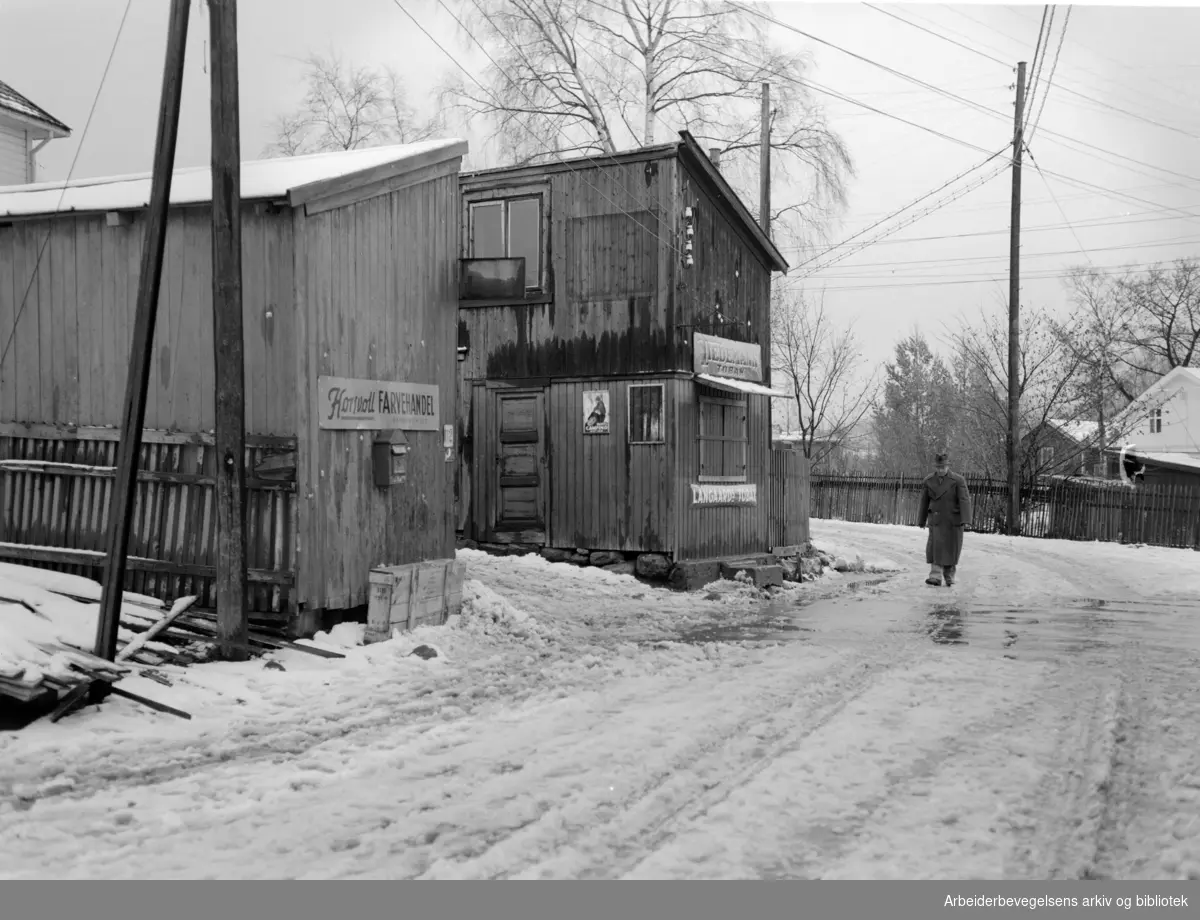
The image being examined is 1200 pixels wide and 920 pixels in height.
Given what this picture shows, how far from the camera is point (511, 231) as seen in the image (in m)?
15.6

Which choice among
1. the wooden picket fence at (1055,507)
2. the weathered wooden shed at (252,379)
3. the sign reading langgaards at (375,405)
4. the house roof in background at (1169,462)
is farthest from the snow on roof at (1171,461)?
the weathered wooden shed at (252,379)

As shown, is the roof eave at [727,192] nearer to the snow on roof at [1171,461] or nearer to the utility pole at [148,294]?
the utility pole at [148,294]

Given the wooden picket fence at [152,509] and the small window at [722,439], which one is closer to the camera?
the wooden picket fence at [152,509]

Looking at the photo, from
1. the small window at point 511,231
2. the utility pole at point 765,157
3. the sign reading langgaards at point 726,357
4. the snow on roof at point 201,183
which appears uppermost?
the utility pole at point 765,157

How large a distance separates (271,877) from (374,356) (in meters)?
5.99

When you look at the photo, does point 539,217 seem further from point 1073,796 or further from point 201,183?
point 1073,796

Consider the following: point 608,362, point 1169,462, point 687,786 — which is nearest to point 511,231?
point 608,362

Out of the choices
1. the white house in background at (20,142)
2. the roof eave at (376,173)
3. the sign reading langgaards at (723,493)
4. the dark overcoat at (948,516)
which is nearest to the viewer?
the roof eave at (376,173)

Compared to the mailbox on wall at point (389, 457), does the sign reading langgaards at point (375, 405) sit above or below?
above

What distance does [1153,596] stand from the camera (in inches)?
559

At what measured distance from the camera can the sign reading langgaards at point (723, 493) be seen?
15.1 meters

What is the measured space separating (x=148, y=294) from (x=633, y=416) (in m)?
8.14

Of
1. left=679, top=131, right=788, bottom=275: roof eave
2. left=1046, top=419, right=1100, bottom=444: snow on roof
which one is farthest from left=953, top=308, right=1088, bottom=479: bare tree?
left=679, top=131, right=788, bottom=275: roof eave

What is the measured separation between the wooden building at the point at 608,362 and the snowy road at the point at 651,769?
510cm
